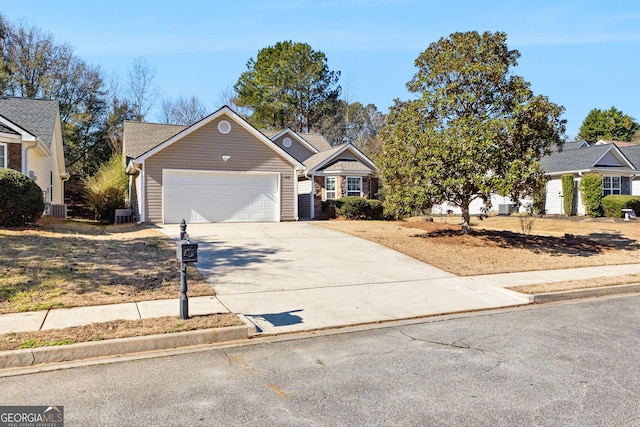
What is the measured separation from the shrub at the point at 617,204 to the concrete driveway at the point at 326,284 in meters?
18.7

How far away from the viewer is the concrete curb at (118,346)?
15.6 feet

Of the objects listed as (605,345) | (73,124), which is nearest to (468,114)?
(605,345)

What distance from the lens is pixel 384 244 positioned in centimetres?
1373

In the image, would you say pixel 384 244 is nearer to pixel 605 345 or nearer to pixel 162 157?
pixel 605 345

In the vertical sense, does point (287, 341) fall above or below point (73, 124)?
below

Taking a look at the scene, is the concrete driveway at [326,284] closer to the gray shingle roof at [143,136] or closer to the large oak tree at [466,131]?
the large oak tree at [466,131]

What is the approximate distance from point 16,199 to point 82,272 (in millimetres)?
6599

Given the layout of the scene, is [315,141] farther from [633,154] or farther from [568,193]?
[633,154]

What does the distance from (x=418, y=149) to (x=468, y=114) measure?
6.56 feet

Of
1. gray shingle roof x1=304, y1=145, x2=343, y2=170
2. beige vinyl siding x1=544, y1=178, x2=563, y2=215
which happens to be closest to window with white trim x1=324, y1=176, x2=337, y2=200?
gray shingle roof x1=304, y1=145, x2=343, y2=170

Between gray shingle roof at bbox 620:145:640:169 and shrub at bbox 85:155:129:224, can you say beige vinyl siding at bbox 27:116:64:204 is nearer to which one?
shrub at bbox 85:155:129:224

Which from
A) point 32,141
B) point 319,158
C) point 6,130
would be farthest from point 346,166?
point 6,130

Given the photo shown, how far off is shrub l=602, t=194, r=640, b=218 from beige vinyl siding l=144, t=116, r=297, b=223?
1831 cm

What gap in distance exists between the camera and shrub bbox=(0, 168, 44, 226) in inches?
510
